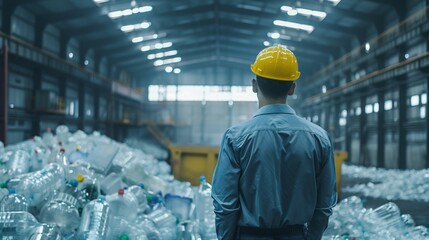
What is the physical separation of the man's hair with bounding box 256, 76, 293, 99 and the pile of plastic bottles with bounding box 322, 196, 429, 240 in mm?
2719

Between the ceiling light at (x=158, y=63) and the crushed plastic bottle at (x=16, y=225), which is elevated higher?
the ceiling light at (x=158, y=63)

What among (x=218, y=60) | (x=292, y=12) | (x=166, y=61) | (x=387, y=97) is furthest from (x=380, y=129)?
(x=166, y=61)

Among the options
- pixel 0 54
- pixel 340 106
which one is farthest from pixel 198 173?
pixel 340 106

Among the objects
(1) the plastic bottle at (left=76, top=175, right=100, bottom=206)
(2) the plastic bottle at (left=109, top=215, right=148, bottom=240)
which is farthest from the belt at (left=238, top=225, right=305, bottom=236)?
(1) the plastic bottle at (left=76, top=175, right=100, bottom=206)

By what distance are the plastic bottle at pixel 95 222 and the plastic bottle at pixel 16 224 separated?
16.0 inches

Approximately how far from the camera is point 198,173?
880 cm

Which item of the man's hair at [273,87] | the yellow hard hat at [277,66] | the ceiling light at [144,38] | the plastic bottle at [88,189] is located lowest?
the plastic bottle at [88,189]

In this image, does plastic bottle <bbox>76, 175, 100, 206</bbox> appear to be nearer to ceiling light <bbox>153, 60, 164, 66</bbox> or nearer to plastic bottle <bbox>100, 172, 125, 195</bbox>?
plastic bottle <bbox>100, 172, 125, 195</bbox>

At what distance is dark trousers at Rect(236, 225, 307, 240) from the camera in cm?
165

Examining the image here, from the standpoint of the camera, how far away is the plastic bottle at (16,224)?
3.04 metres

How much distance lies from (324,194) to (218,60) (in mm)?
26099

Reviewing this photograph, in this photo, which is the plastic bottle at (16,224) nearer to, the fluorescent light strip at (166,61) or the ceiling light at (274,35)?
the ceiling light at (274,35)

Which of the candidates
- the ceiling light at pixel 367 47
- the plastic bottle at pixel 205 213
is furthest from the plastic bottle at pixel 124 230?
the ceiling light at pixel 367 47

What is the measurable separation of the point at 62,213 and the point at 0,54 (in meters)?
8.31
